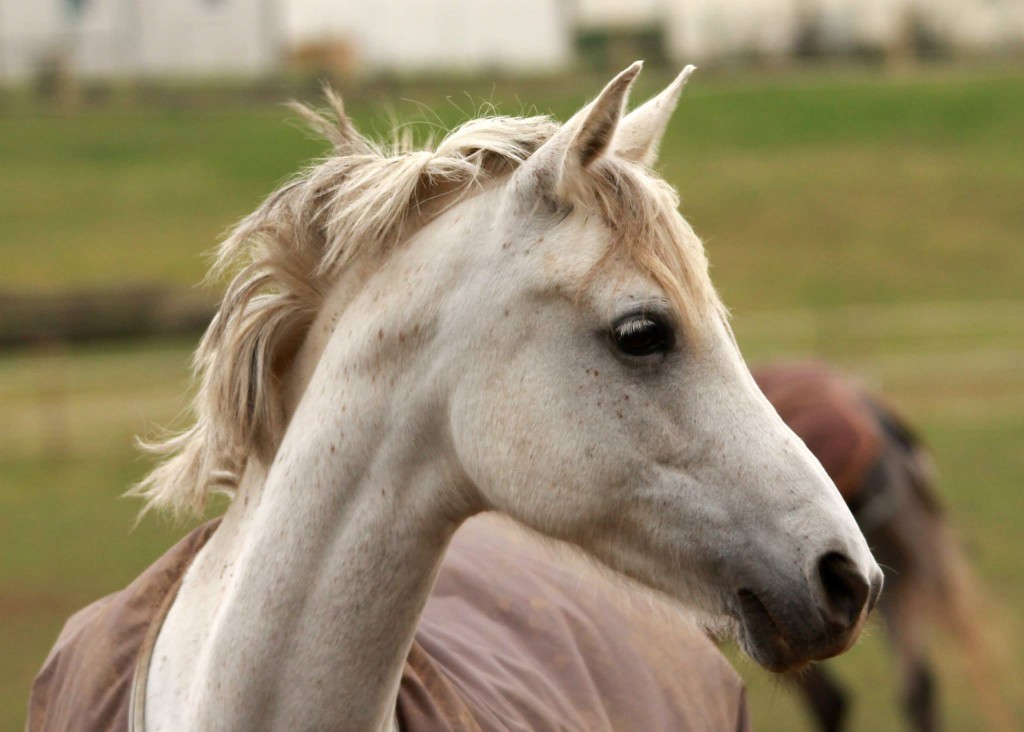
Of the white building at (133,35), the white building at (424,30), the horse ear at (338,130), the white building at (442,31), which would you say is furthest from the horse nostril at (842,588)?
the white building at (133,35)

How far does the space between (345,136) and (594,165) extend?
1.71 feet

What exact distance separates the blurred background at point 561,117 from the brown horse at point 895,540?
0.55 feet

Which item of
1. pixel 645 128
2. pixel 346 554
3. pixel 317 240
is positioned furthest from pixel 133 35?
pixel 346 554

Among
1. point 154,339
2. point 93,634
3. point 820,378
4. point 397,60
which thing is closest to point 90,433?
point 154,339

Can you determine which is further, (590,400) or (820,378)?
(820,378)

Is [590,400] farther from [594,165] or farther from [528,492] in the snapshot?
[594,165]

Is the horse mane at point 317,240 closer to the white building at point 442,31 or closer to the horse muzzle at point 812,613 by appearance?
the horse muzzle at point 812,613

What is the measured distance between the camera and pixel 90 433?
1142cm

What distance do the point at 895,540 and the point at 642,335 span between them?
147 inches

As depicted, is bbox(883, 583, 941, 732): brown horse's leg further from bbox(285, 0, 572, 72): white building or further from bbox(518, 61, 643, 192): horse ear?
bbox(285, 0, 572, 72): white building

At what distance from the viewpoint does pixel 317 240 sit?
2.16 meters

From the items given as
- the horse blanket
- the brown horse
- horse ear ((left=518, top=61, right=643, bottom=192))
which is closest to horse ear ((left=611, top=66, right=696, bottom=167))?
horse ear ((left=518, top=61, right=643, bottom=192))

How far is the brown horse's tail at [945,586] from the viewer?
503 centimetres

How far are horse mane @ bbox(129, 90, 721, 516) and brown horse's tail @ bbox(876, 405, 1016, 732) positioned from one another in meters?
3.58
